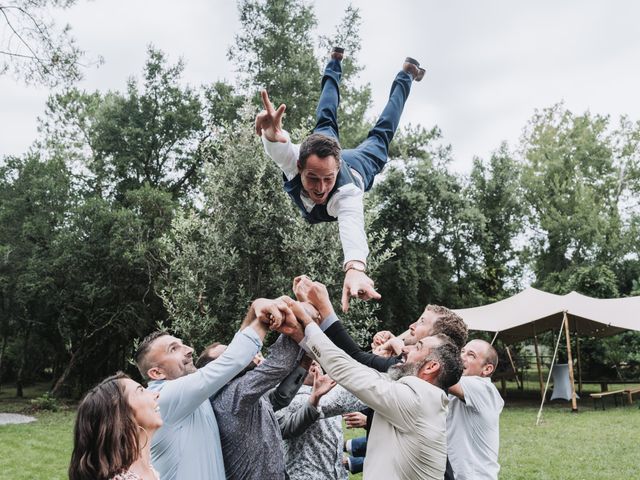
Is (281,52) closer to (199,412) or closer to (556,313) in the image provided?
(556,313)

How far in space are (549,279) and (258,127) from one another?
2364 centimetres

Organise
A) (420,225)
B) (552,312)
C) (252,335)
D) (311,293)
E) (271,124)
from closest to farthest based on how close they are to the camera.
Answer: (252,335), (311,293), (271,124), (552,312), (420,225)

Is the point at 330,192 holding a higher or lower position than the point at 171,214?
lower

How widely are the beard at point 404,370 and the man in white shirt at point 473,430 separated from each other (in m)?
0.85

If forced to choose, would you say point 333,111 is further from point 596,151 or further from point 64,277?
point 596,151

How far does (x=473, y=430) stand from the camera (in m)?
3.55

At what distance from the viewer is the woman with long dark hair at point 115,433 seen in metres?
2.06

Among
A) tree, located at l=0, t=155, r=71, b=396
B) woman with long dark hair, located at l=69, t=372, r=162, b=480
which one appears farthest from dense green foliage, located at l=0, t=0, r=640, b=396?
woman with long dark hair, located at l=69, t=372, r=162, b=480

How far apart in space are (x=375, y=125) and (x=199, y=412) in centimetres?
220

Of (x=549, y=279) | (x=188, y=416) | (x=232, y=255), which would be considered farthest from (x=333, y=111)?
(x=549, y=279)

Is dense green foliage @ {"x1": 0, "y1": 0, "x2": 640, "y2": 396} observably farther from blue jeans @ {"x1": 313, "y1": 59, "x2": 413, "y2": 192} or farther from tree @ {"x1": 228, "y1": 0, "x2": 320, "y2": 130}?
blue jeans @ {"x1": 313, "y1": 59, "x2": 413, "y2": 192}

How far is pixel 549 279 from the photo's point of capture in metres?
24.6

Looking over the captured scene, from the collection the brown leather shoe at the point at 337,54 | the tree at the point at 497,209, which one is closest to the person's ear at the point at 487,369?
the brown leather shoe at the point at 337,54

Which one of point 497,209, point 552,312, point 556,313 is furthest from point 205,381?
point 497,209
